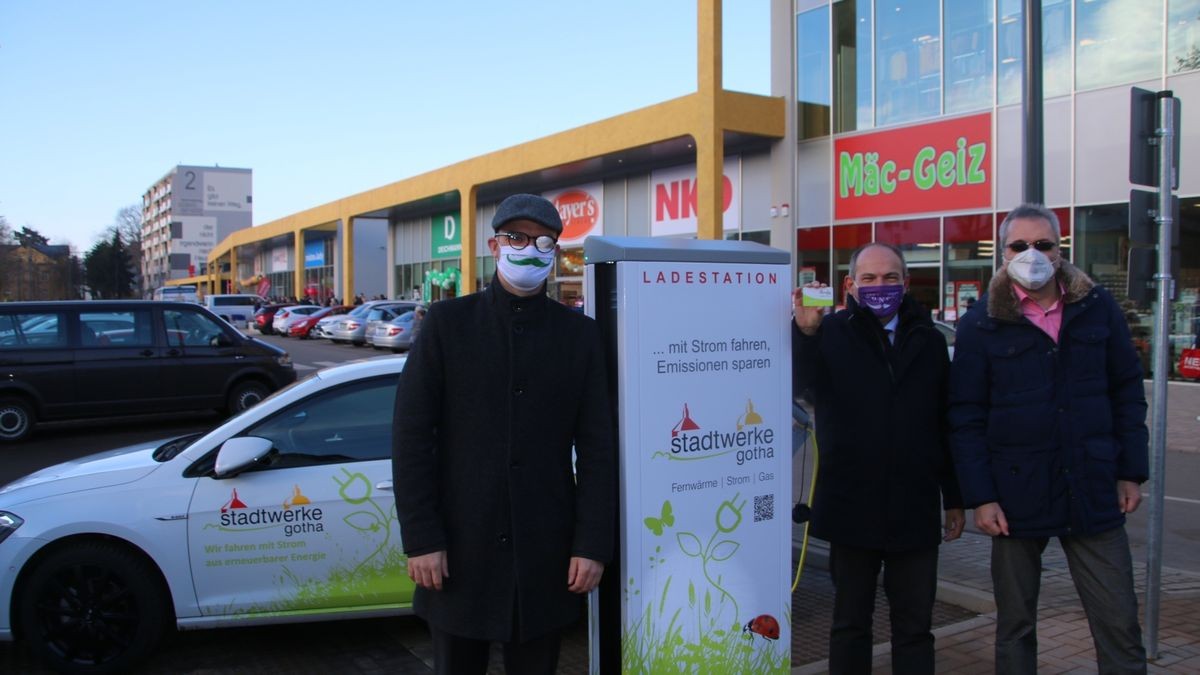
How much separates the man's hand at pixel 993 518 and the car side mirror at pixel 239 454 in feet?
10.5

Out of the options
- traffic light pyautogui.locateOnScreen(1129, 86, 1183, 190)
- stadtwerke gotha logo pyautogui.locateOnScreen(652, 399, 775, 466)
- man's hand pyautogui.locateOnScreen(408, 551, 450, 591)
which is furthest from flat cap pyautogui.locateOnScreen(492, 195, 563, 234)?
traffic light pyautogui.locateOnScreen(1129, 86, 1183, 190)

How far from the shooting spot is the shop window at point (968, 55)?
693 inches

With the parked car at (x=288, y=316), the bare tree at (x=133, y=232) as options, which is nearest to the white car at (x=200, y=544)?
the parked car at (x=288, y=316)

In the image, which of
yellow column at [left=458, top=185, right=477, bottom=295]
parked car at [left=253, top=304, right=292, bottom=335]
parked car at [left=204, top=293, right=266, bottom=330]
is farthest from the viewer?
parked car at [left=204, top=293, right=266, bottom=330]

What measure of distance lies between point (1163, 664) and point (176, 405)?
11.8 metres

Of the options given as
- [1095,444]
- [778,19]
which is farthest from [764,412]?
[778,19]

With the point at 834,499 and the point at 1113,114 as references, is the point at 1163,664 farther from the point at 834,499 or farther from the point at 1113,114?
the point at 1113,114

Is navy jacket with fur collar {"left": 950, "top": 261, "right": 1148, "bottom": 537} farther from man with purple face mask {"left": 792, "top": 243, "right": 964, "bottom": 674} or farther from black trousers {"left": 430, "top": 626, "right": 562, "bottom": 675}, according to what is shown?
black trousers {"left": 430, "top": 626, "right": 562, "bottom": 675}

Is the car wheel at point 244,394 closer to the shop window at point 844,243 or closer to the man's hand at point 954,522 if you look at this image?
the man's hand at point 954,522

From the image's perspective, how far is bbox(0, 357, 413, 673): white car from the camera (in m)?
4.36

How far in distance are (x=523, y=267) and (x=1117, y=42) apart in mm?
16445

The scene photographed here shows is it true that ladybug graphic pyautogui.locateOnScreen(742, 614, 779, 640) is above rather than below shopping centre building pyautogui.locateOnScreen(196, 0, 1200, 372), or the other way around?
below

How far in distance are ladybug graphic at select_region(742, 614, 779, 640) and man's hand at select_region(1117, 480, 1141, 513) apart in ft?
4.20

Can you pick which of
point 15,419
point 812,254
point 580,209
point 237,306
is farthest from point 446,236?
point 15,419
